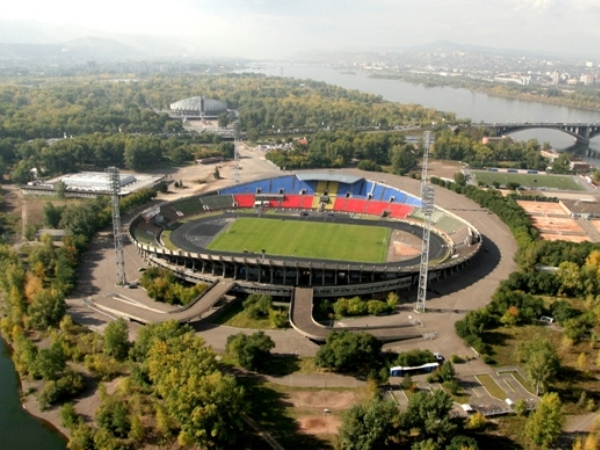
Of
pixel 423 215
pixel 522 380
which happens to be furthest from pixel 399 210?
pixel 522 380

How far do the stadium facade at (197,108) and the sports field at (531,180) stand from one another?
98.1 metres

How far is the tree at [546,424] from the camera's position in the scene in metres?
31.4

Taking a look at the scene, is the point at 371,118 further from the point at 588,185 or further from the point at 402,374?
the point at 402,374

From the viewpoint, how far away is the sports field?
317 ft

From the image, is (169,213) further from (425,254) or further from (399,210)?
(425,254)

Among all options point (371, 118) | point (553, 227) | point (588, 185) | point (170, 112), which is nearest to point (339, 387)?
point (553, 227)

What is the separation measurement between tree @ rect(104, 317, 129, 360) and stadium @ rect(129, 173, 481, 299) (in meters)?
13.6

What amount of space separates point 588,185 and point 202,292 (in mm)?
80378

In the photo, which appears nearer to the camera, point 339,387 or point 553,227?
point 339,387

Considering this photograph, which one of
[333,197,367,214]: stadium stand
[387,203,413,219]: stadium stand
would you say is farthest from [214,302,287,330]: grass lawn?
[387,203,413,219]: stadium stand

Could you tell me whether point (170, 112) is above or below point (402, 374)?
above

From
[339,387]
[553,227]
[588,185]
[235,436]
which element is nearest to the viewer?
[235,436]

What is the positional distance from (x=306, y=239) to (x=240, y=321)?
21.7 metres

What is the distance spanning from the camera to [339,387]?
37781 millimetres
